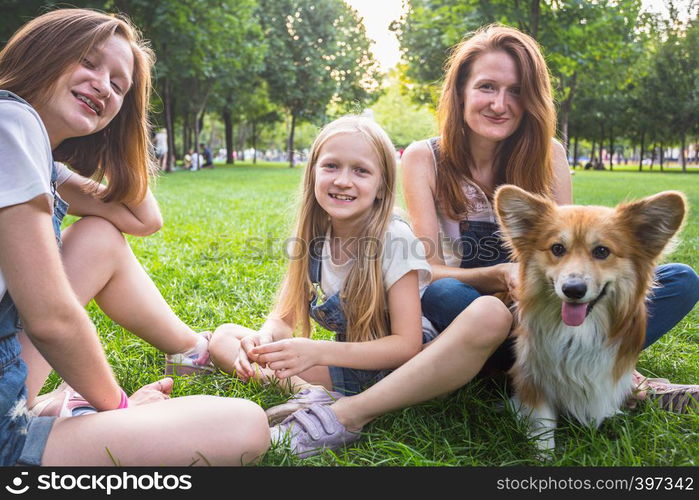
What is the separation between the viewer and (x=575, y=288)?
2.16 meters

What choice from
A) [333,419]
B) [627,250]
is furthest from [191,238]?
[627,250]

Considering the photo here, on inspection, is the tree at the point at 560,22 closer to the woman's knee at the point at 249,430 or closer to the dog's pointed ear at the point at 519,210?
the dog's pointed ear at the point at 519,210

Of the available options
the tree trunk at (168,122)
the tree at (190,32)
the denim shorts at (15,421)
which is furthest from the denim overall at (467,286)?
the tree trunk at (168,122)

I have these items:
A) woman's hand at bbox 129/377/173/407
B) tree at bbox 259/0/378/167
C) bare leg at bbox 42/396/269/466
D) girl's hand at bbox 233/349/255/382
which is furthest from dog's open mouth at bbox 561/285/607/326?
tree at bbox 259/0/378/167

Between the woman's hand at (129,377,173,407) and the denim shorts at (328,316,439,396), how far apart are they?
79 cm

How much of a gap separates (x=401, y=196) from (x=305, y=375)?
3.66ft

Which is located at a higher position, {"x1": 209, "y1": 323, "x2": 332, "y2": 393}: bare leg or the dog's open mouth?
the dog's open mouth

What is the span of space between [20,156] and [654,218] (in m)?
2.26

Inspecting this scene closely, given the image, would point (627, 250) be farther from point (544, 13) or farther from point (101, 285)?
point (544, 13)

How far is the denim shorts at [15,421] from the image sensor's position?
1710 mm

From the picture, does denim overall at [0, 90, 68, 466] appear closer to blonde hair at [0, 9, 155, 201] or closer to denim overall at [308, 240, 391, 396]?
blonde hair at [0, 9, 155, 201]

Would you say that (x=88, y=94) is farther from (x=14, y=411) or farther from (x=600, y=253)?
(x=600, y=253)

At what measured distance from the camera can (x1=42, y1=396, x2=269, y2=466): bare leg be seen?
183 centimetres

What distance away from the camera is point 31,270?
5.22ft
